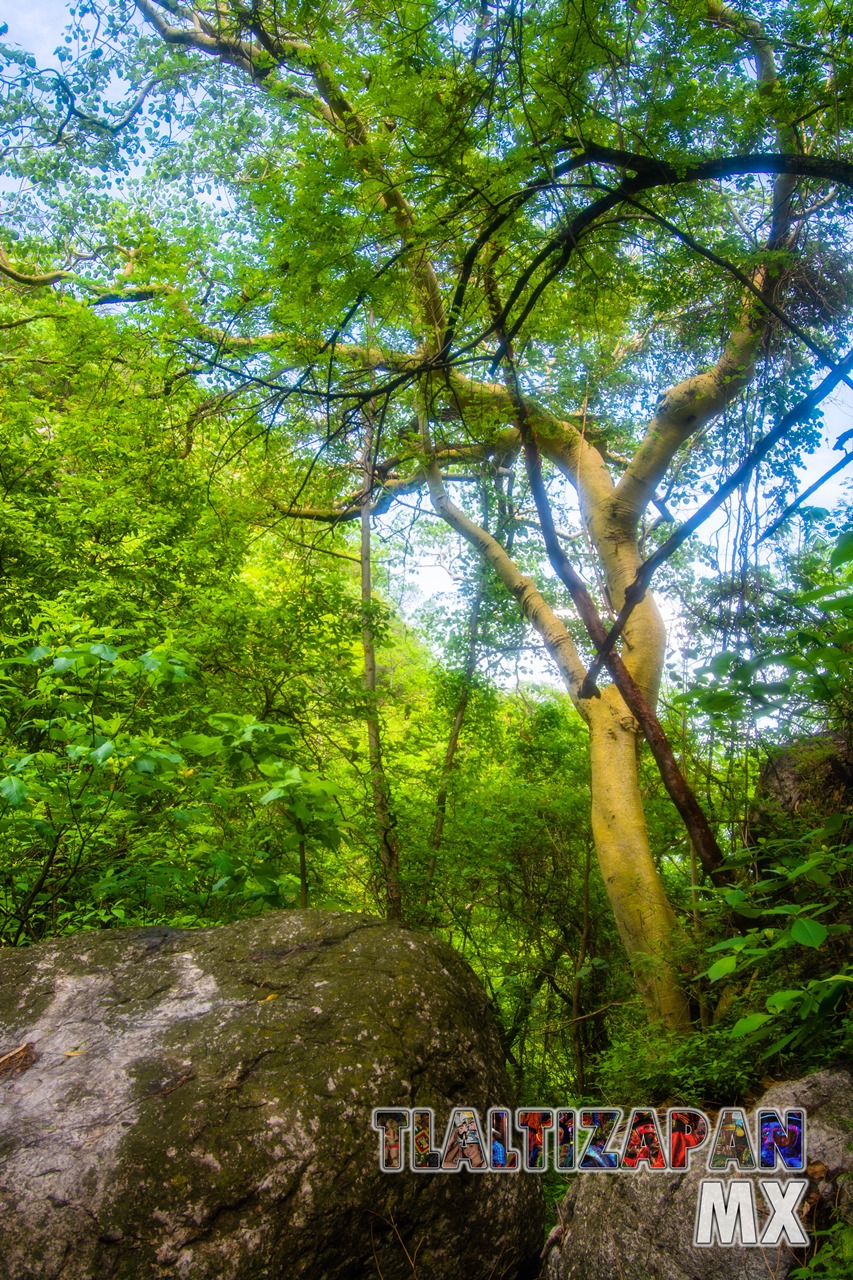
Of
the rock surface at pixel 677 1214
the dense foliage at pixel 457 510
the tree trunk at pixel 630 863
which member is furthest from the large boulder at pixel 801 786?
the rock surface at pixel 677 1214

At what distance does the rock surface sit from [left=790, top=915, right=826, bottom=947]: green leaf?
3.17ft

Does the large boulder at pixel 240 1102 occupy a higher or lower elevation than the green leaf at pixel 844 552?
lower

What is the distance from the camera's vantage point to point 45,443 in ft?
17.7

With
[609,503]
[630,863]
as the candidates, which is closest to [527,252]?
[609,503]

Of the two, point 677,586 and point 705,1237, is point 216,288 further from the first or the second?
point 705,1237

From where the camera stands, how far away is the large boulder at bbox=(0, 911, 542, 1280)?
188cm

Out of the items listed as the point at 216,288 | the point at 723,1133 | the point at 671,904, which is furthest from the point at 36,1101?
the point at 216,288

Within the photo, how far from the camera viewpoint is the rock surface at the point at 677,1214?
85.4 inches

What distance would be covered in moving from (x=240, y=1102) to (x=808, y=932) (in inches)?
64.4

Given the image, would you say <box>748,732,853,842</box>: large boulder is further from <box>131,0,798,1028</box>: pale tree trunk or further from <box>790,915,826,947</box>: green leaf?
<box>790,915,826,947</box>: green leaf

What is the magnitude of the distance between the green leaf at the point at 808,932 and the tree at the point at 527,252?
53.0 inches

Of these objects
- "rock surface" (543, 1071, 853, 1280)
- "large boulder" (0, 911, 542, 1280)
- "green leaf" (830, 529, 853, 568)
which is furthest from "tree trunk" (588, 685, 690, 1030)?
"green leaf" (830, 529, 853, 568)

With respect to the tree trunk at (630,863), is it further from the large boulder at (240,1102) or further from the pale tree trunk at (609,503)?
the large boulder at (240,1102)

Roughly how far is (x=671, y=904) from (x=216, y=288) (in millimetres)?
5406
